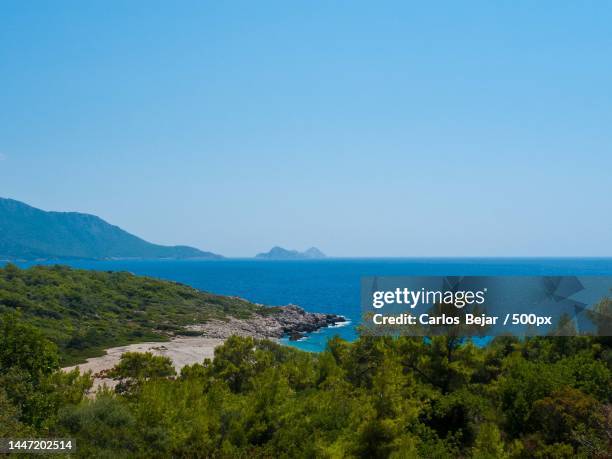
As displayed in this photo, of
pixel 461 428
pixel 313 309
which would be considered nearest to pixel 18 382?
pixel 461 428

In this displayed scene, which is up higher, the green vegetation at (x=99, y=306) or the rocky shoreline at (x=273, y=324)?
the green vegetation at (x=99, y=306)

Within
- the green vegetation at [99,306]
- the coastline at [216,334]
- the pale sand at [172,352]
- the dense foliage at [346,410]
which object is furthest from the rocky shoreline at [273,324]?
the dense foliage at [346,410]

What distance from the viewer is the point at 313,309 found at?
392 ft

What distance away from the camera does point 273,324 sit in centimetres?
9462

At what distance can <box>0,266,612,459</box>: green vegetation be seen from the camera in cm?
1983

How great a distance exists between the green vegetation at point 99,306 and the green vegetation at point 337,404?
113ft

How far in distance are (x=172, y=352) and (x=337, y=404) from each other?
40.6 m

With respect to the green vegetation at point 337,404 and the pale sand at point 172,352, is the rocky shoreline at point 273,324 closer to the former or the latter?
the pale sand at point 172,352

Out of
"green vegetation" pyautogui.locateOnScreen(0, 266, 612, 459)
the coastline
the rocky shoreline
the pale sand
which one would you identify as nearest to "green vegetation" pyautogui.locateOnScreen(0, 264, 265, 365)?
the pale sand

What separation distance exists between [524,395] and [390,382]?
331 inches

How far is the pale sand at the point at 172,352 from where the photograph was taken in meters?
54.5

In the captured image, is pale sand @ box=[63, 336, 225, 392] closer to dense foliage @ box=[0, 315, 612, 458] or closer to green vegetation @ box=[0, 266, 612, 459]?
green vegetation @ box=[0, 266, 612, 459]

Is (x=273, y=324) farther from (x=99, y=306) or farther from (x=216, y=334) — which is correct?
(x=99, y=306)

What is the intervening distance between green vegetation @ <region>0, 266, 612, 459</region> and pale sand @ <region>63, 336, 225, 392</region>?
21.6 metres
